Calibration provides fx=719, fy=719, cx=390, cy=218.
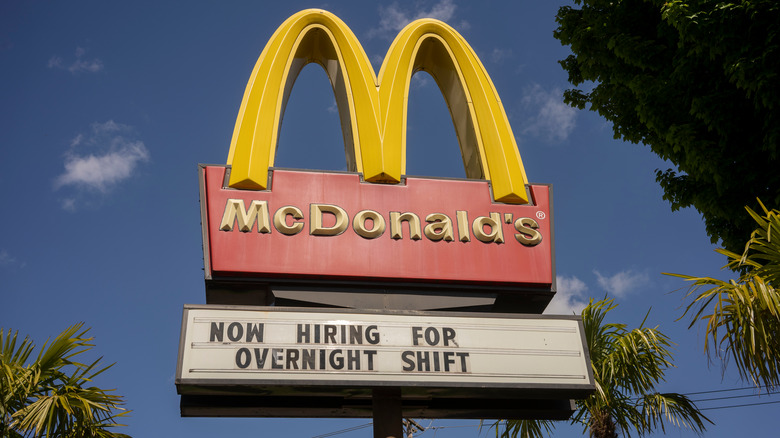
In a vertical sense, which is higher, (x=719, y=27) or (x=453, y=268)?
(x=719, y=27)

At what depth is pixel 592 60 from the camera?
41.3 ft

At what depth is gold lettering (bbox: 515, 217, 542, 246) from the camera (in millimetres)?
9492

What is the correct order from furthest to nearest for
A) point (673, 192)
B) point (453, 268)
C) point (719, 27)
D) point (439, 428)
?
point (439, 428) < point (673, 192) < point (719, 27) < point (453, 268)

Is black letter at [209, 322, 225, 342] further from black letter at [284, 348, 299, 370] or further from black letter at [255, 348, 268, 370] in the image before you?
black letter at [284, 348, 299, 370]

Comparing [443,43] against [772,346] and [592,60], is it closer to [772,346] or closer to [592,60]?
[592,60]

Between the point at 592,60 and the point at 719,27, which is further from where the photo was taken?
the point at 592,60

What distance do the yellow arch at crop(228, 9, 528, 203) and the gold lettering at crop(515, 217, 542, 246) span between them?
33cm

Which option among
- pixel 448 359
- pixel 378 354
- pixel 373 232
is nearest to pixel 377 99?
pixel 373 232

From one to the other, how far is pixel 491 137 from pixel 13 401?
705 centimetres

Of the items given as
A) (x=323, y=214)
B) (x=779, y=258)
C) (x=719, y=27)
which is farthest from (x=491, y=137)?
(x=779, y=258)

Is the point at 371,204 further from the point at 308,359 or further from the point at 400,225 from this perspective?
the point at 308,359

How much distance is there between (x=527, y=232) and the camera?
955 cm

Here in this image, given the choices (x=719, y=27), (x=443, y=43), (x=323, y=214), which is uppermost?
(x=443, y=43)

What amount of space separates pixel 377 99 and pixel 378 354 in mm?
3855
